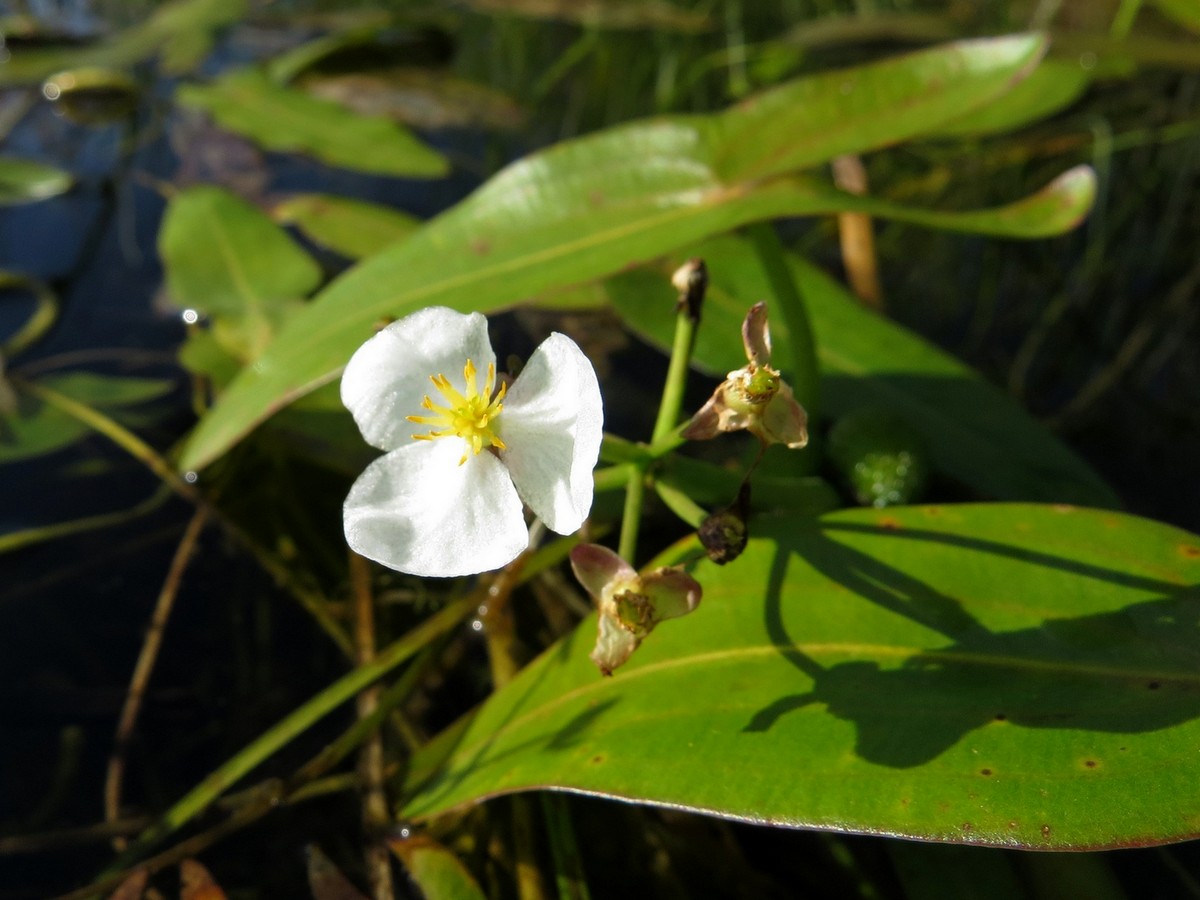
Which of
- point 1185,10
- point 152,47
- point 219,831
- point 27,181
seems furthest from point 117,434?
point 1185,10

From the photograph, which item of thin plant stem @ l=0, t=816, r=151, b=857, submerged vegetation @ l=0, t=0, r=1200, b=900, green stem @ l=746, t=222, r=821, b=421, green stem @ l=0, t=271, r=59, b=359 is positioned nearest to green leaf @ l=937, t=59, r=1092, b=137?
submerged vegetation @ l=0, t=0, r=1200, b=900

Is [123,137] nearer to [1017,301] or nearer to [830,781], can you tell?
[1017,301]

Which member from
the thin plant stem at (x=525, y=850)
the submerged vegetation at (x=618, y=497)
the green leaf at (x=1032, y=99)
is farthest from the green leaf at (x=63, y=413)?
the green leaf at (x=1032, y=99)

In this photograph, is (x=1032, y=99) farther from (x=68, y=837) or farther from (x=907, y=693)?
(x=68, y=837)

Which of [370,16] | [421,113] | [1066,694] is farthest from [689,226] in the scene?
[370,16]

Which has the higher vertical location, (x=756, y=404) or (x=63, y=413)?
(x=756, y=404)

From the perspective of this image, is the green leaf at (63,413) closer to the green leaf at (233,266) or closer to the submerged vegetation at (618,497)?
the submerged vegetation at (618,497)

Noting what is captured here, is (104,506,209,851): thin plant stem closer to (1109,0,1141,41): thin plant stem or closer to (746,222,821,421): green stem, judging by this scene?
(746,222,821,421): green stem
